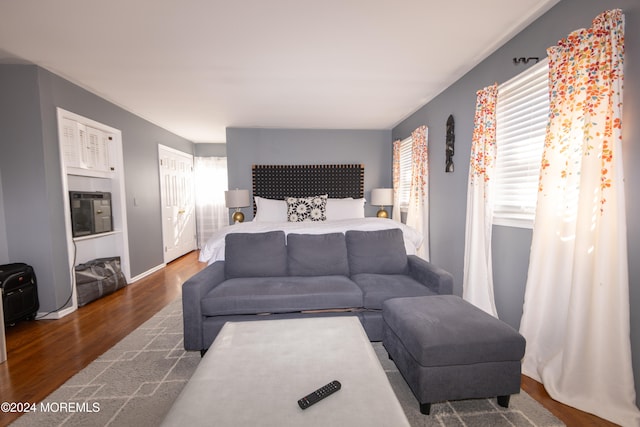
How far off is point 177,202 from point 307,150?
116 inches

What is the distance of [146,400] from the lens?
1736 mm

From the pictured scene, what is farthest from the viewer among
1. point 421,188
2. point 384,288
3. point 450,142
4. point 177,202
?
point 177,202

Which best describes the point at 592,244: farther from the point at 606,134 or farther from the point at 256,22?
the point at 256,22

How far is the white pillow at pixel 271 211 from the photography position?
15.2ft

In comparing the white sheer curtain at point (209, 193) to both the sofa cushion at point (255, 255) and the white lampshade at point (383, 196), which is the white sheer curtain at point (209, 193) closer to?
the white lampshade at point (383, 196)

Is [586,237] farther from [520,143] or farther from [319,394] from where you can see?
[319,394]

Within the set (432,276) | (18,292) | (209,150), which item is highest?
(209,150)

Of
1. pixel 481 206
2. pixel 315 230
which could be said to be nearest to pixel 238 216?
pixel 315 230

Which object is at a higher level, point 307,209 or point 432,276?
point 307,209

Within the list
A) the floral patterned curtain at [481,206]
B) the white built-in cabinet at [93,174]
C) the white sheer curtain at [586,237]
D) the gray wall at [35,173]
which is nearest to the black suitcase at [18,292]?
the gray wall at [35,173]

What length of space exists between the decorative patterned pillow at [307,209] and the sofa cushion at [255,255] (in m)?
1.78

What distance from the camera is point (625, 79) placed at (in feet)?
5.28

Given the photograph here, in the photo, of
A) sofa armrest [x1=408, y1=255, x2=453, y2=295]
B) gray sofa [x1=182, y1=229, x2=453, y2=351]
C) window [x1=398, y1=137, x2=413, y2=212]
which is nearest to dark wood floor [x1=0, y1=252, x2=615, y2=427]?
sofa armrest [x1=408, y1=255, x2=453, y2=295]

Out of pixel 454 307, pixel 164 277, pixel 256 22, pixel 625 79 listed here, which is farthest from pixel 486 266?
pixel 164 277
